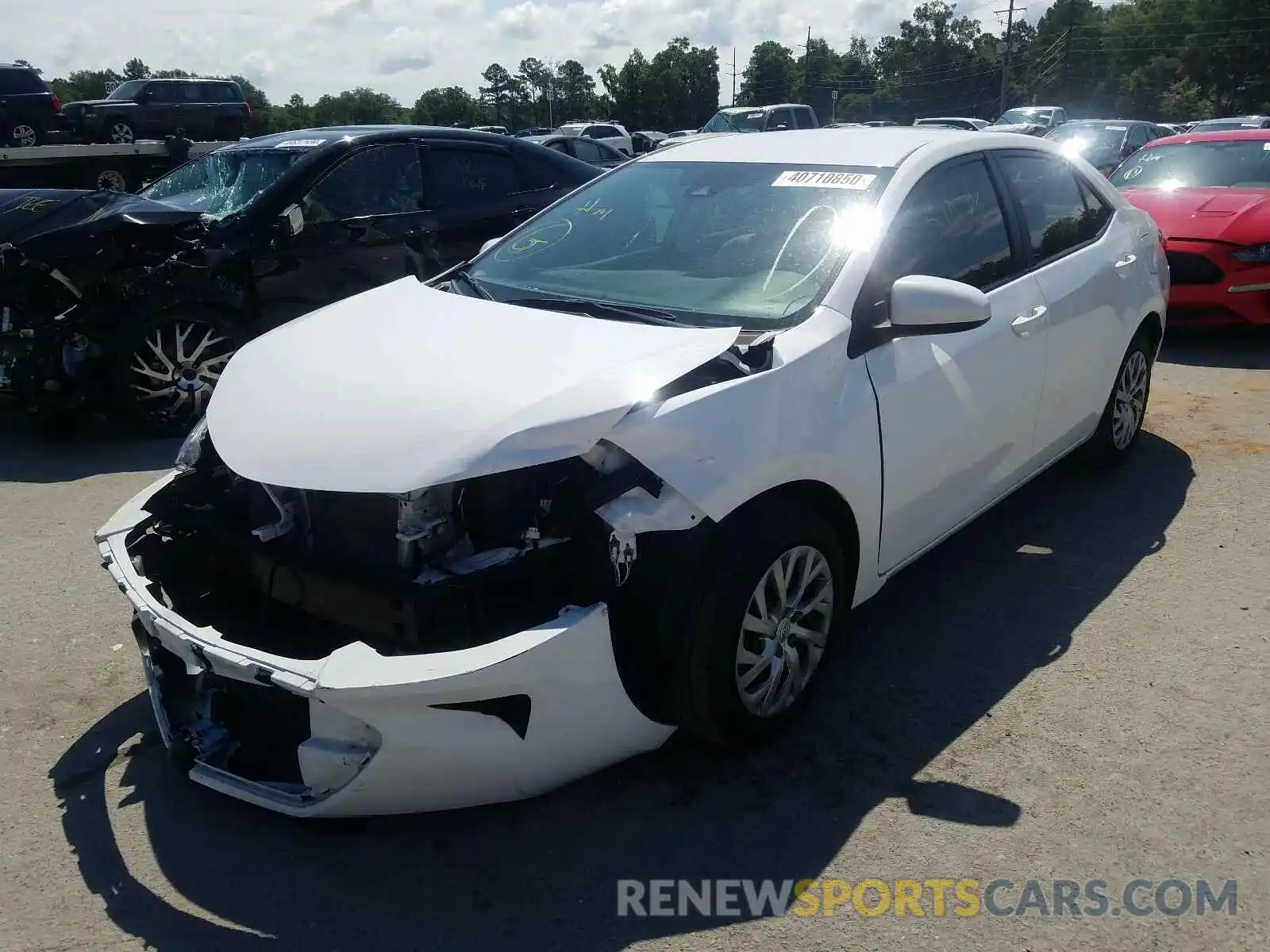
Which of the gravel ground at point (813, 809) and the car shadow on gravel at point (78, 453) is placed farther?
the car shadow on gravel at point (78, 453)

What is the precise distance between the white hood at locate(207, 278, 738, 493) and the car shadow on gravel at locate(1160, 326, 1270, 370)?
19.6 ft

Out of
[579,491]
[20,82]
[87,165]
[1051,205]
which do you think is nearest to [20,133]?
[20,82]

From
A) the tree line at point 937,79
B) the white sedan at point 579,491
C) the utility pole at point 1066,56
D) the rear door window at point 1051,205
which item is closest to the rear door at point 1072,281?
the rear door window at point 1051,205

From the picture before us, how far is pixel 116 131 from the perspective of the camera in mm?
23625

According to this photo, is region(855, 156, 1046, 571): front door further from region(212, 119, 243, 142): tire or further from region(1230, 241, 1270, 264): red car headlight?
region(212, 119, 243, 142): tire

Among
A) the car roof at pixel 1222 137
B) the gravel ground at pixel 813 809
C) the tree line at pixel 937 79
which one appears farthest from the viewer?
the tree line at pixel 937 79

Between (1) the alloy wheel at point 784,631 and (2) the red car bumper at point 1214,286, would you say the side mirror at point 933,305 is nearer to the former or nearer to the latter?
(1) the alloy wheel at point 784,631

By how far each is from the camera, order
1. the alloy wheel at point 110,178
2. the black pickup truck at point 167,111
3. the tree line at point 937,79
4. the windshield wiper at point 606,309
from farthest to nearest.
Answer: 1. the tree line at point 937,79
2. the black pickup truck at point 167,111
3. the alloy wheel at point 110,178
4. the windshield wiper at point 606,309

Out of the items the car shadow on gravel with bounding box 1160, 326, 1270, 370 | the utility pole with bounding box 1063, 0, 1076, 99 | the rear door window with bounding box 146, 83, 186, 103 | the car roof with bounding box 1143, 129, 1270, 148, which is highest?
the utility pole with bounding box 1063, 0, 1076, 99

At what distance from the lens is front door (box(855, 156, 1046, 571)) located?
326 cm

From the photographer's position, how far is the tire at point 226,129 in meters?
24.9

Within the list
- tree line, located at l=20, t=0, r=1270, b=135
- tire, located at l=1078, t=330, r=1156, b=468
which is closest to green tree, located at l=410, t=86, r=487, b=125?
tree line, located at l=20, t=0, r=1270, b=135

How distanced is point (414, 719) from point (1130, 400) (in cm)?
406

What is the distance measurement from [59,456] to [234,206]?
1.88 m
